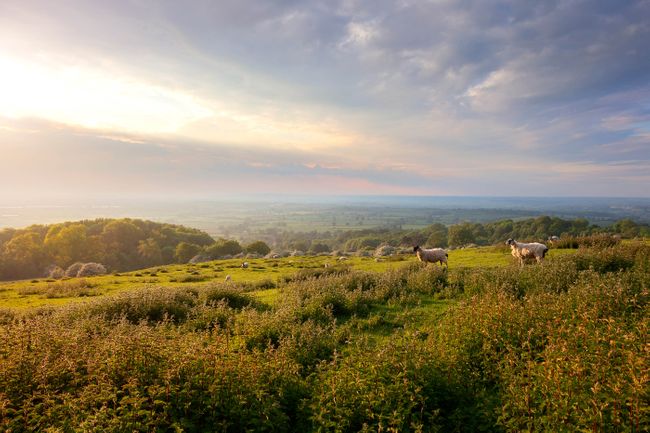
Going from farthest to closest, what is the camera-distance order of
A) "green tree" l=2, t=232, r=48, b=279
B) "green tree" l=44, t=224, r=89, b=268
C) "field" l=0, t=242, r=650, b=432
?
1. "green tree" l=44, t=224, r=89, b=268
2. "green tree" l=2, t=232, r=48, b=279
3. "field" l=0, t=242, r=650, b=432

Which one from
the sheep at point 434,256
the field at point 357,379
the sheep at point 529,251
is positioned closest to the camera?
the field at point 357,379

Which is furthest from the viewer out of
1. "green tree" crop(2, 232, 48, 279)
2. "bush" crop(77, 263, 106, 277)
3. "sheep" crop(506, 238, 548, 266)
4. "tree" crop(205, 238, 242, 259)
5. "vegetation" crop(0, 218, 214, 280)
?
"tree" crop(205, 238, 242, 259)

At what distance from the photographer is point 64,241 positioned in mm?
80688

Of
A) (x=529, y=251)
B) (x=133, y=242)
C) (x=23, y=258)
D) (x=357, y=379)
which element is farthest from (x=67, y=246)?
(x=357, y=379)

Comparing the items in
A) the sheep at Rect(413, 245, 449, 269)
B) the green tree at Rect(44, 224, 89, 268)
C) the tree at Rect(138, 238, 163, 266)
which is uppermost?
the sheep at Rect(413, 245, 449, 269)

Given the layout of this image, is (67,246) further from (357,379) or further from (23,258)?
(357,379)

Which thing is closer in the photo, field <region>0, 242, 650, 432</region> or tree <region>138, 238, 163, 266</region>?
field <region>0, 242, 650, 432</region>

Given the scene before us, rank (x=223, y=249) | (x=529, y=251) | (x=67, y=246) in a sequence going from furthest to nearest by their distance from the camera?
(x=67, y=246), (x=223, y=249), (x=529, y=251)

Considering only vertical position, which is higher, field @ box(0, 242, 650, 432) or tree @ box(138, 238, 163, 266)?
field @ box(0, 242, 650, 432)

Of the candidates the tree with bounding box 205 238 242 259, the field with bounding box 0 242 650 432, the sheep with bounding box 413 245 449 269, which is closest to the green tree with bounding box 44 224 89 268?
the tree with bounding box 205 238 242 259

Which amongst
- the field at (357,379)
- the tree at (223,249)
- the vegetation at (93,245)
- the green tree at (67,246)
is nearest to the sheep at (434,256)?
the field at (357,379)

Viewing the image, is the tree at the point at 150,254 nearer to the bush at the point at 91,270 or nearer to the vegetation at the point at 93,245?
the vegetation at the point at 93,245

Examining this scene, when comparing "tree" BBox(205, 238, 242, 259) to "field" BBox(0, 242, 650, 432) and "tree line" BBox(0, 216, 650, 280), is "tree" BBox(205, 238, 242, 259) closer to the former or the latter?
"tree line" BBox(0, 216, 650, 280)

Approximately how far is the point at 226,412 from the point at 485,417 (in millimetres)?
5028
